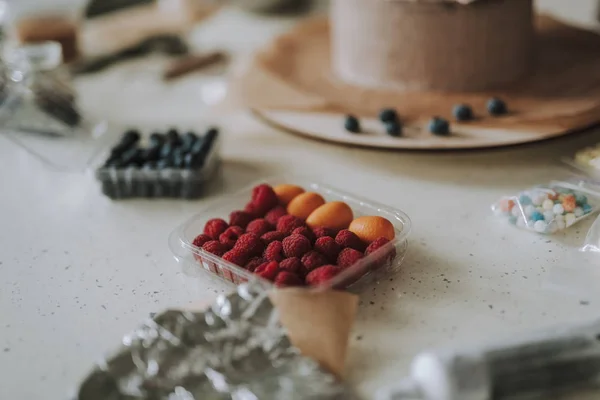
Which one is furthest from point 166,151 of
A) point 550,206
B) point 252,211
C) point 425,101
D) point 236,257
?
point 550,206

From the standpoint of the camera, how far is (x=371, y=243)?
31.0 inches

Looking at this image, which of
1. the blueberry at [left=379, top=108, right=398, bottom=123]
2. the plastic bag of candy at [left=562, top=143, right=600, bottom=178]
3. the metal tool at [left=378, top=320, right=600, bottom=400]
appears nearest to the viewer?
the metal tool at [left=378, top=320, right=600, bottom=400]

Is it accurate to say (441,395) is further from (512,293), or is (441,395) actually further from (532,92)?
(532,92)

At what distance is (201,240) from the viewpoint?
81 cm

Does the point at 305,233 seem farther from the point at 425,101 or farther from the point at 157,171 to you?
the point at 425,101

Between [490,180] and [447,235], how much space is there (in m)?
0.18

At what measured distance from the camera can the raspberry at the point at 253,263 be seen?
2.49ft

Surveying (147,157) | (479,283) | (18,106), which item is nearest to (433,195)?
(479,283)

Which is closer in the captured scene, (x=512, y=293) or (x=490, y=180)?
(x=512, y=293)

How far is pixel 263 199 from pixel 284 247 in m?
0.13

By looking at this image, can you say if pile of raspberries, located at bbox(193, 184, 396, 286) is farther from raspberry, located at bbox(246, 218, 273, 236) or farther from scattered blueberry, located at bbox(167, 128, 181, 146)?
scattered blueberry, located at bbox(167, 128, 181, 146)

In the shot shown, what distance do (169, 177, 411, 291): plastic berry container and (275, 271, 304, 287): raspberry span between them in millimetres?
10

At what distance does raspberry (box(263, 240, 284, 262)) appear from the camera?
0.77m

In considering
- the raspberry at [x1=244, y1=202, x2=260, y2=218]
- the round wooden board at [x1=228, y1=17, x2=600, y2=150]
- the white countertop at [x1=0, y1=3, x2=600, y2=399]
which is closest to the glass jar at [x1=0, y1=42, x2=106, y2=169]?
the white countertop at [x1=0, y1=3, x2=600, y2=399]
